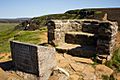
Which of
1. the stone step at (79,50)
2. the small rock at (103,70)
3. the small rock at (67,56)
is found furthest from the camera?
the stone step at (79,50)

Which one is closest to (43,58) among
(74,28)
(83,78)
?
(83,78)

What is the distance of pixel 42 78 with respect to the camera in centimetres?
796

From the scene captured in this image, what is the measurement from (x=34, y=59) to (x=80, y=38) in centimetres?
480

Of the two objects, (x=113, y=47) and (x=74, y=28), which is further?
(x=74, y=28)

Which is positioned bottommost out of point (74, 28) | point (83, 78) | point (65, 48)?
point (83, 78)

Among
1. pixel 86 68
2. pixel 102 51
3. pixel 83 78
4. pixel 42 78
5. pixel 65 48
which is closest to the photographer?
pixel 42 78

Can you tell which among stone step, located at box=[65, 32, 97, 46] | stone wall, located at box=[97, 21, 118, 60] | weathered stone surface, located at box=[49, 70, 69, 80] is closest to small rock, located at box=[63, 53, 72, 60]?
Answer: stone wall, located at box=[97, 21, 118, 60]

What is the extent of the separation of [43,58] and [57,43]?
4.08m

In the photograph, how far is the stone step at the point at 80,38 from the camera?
11.5 meters

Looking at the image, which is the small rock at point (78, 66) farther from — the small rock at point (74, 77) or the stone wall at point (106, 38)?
the stone wall at point (106, 38)

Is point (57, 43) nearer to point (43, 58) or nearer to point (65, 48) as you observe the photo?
point (65, 48)

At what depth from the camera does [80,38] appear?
11.9m

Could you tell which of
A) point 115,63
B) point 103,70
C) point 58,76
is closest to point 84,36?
point 115,63

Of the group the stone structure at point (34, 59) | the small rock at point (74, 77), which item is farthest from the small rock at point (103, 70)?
the stone structure at point (34, 59)
